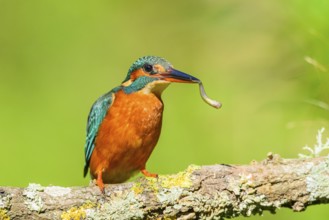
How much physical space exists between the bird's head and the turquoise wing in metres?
0.12

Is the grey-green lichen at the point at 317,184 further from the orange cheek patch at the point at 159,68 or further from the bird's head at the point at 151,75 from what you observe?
the orange cheek patch at the point at 159,68

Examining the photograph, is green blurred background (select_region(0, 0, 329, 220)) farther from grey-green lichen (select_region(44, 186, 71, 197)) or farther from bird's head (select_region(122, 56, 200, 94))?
grey-green lichen (select_region(44, 186, 71, 197))

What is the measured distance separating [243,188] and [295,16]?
2.27 ft

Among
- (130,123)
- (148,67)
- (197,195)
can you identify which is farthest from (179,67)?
(197,195)

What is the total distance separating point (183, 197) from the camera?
295 centimetres

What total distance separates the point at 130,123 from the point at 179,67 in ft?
5.21

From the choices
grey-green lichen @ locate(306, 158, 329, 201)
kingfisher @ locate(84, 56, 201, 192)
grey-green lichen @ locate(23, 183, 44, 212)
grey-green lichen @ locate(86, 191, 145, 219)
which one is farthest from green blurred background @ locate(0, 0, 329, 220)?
grey-green lichen @ locate(23, 183, 44, 212)

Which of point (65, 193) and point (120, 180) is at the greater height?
point (120, 180)

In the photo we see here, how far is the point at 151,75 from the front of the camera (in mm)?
4008

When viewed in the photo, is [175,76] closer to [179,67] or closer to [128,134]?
[128,134]

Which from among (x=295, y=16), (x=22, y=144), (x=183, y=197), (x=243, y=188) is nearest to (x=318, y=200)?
(x=243, y=188)

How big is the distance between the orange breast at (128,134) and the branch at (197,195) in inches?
35.5

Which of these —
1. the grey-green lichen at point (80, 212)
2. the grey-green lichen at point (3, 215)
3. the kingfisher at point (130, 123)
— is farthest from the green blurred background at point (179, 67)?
the grey-green lichen at point (3, 215)

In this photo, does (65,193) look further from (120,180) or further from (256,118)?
(256,118)
